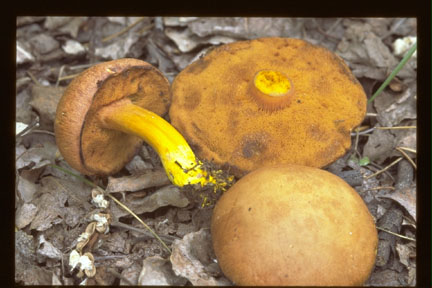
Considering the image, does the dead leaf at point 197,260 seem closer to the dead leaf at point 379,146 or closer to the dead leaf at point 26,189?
the dead leaf at point 26,189

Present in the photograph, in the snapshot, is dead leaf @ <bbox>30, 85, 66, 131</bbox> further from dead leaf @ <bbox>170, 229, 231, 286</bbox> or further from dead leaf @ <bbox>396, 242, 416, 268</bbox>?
dead leaf @ <bbox>396, 242, 416, 268</bbox>

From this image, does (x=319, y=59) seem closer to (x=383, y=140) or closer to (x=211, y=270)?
(x=383, y=140)

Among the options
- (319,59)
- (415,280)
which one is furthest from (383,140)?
(415,280)

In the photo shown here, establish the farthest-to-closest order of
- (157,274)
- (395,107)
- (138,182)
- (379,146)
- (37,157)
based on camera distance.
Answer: (395,107) → (379,146) → (37,157) → (138,182) → (157,274)

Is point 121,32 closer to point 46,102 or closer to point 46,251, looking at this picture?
point 46,102

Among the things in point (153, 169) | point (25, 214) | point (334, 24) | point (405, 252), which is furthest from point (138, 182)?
point (334, 24)

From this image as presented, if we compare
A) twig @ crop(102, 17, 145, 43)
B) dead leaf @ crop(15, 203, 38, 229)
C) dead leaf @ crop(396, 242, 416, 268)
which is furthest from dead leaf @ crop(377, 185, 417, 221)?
twig @ crop(102, 17, 145, 43)
